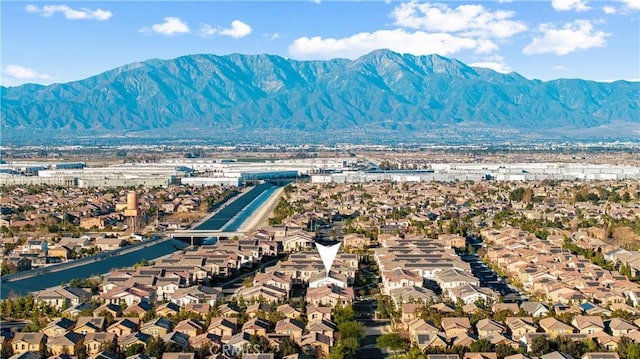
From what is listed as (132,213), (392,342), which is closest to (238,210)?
(132,213)

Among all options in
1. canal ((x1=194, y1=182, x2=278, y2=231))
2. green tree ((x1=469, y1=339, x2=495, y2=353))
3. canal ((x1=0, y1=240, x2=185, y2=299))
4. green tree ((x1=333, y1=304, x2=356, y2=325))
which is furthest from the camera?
canal ((x1=194, y1=182, x2=278, y2=231))

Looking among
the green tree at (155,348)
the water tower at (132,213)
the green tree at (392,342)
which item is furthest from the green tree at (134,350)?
the water tower at (132,213)

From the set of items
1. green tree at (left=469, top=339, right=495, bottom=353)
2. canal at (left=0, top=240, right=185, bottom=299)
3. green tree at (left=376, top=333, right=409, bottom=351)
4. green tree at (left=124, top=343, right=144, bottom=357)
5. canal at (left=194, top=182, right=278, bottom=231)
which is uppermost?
green tree at (left=469, top=339, right=495, bottom=353)

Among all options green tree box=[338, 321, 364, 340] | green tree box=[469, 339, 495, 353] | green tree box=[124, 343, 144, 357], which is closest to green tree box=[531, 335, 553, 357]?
green tree box=[469, 339, 495, 353]

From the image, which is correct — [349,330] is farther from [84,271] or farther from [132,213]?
[132,213]

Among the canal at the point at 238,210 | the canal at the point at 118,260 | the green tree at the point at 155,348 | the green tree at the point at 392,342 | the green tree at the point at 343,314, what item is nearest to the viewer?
the green tree at the point at 155,348

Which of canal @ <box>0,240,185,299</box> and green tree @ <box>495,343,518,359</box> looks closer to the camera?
green tree @ <box>495,343,518,359</box>

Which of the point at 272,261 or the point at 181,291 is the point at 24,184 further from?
the point at 181,291

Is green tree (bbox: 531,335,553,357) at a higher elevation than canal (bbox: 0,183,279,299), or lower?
higher

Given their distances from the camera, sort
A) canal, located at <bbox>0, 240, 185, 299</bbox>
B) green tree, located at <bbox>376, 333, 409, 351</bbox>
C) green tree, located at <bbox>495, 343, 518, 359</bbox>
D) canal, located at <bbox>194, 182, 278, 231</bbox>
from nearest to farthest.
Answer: green tree, located at <bbox>495, 343, 518, 359</bbox> < green tree, located at <bbox>376, 333, 409, 351</bbox> < canal, located at <bbox>0, 240, 185, 299</bbox> < canal, located at <bbox>194, 182, 278, 231</bbox>

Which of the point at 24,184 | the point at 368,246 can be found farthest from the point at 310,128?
the point at 368,246

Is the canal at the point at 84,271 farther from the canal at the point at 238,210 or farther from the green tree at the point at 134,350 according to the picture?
the green tree at the point at 134,350

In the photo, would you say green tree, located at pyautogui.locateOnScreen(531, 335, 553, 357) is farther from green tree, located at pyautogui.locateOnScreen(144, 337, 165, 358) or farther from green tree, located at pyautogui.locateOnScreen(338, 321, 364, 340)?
green tree, located at pyautogui.locateOnScreen(144, 337, 165, 358)
